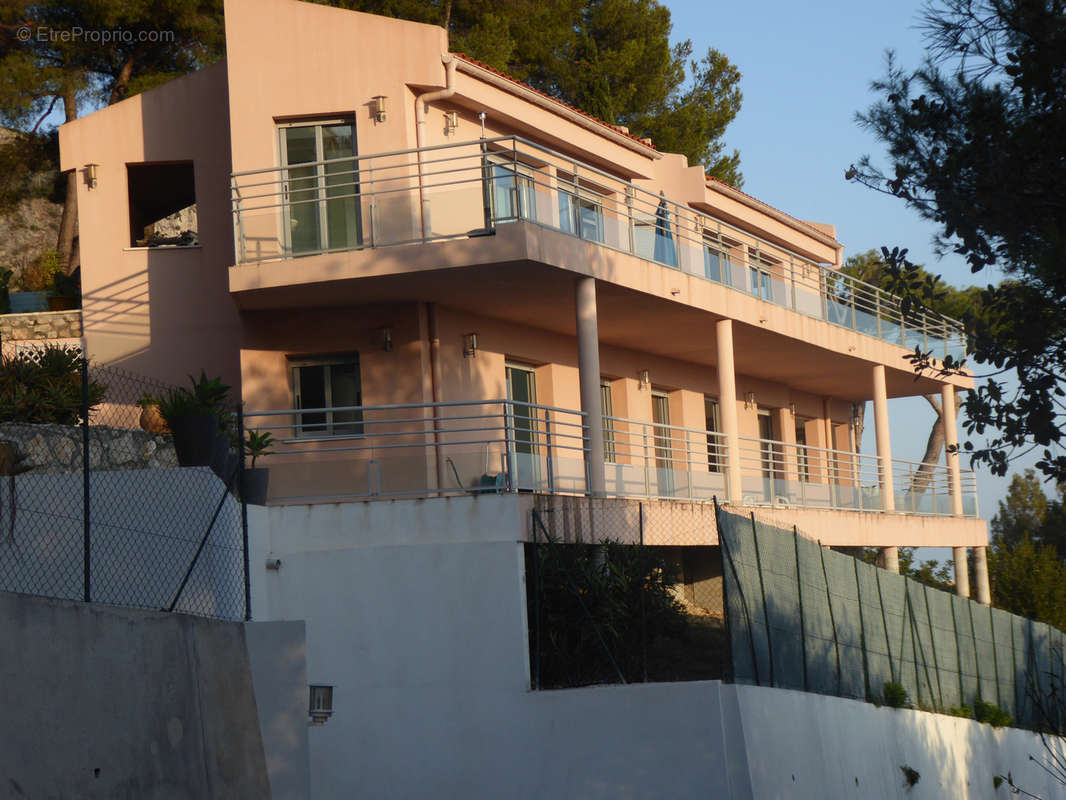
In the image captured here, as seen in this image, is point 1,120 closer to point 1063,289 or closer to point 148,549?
point 148,549

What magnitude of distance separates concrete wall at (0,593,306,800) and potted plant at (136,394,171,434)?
5.11 meters

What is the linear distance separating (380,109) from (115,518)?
7601mm

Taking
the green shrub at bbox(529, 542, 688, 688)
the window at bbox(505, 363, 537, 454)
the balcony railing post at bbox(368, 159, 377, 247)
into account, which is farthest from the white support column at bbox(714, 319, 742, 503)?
the balcony railing post at bbox(368, 159, 377, 247)

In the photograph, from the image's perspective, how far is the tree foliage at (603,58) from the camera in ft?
97.3

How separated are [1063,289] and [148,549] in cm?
824

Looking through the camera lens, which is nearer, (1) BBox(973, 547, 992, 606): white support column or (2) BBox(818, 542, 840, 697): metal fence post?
(2) BBox(818, 542, 840, 697): metal fence post

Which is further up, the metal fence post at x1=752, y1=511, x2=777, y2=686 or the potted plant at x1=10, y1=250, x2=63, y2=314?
the potted plant at x1=10, y1=250, x2=63, y2=314

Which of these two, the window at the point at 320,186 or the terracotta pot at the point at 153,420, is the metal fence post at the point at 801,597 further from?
the terracotta pot at the point at 153,420

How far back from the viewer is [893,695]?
678 inches

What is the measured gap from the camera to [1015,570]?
30953 millimetres

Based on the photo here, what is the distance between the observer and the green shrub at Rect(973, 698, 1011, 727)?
67.1 ft

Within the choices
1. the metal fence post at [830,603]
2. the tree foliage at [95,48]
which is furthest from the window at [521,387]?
the tree foliage at [95,48]

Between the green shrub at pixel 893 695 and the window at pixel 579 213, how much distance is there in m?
6.54

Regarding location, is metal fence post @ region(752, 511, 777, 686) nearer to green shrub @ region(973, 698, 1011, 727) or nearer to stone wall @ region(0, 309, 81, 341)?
green shrub @ region(973, 698, 1011, 727)
